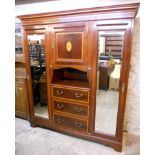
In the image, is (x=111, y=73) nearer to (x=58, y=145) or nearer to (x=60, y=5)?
(x=58, y=145)

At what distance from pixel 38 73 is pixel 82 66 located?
0.87 metres

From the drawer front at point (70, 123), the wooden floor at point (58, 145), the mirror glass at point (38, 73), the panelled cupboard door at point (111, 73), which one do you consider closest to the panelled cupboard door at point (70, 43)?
the panelled cupboard door at point (111, 73)

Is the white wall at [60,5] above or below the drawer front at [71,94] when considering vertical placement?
above

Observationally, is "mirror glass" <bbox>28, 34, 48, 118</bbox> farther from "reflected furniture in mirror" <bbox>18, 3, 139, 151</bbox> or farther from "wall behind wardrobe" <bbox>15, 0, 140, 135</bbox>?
"wall behind wardrobe" <bbox>15, 0, 140, 135</bbox>

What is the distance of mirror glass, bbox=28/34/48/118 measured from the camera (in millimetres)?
2098

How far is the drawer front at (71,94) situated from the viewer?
6.26 ft

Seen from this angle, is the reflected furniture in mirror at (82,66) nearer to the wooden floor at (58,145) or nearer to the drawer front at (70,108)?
the drawer front at (70,108)

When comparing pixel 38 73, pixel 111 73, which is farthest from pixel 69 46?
pixel 38 73

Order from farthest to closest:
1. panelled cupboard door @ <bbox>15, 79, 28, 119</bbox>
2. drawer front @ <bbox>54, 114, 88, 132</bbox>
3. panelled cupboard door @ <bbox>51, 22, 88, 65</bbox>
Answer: panelled cupboard door @ <bbox>15, 79, 28, 119</bbox> → drawer front @ <bbox>54, 114, 88, 132</bbox> → panelled cupboard door @ <bbox>51, 22, 88, 65</bbox>

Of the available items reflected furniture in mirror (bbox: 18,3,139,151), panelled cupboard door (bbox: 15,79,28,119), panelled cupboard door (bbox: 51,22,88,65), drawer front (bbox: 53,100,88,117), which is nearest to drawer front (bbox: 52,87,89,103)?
reflected furniture in mirror (bbox: 18,3,139,151)

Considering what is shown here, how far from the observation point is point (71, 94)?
6.54 feet
